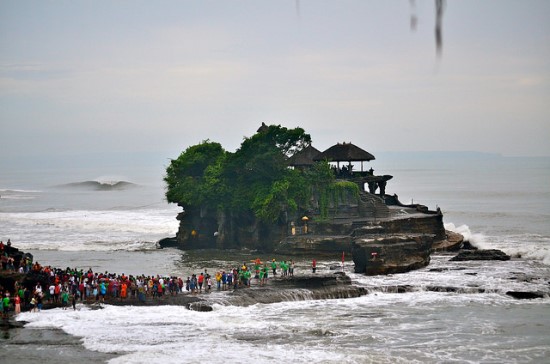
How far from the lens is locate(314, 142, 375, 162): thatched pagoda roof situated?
64.4 m

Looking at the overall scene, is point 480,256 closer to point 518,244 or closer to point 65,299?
point 518,244

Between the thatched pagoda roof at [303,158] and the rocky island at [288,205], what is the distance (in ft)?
0.27

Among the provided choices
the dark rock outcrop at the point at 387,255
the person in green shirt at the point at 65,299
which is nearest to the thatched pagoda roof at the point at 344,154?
the dark rock outcrop at the point at 387,255

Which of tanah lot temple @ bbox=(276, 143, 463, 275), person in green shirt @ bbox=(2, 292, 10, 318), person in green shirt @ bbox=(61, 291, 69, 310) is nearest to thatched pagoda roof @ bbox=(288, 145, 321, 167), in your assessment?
tanah lot temple @ bbox=(276, 143, 463, 275)

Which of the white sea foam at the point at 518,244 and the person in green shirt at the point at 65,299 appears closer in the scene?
the person in green shirt at the point at 65,299

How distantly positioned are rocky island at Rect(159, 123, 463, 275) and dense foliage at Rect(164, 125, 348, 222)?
78mm

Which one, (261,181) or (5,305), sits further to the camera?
(261,181)

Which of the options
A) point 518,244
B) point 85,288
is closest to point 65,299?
point 85,288

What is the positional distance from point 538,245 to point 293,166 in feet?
68.8

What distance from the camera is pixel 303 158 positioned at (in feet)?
216

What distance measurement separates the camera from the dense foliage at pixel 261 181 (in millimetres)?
61156

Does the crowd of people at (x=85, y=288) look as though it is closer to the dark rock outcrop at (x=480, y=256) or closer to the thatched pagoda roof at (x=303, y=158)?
the dark rock outcrop at (x=480, y=256)

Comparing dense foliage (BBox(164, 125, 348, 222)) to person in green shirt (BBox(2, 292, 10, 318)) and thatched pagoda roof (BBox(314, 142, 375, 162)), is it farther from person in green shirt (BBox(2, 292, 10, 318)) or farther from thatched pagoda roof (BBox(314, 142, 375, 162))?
person in green shirt (BBox(2, 292, 10, 318))

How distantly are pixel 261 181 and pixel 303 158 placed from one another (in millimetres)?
4345
